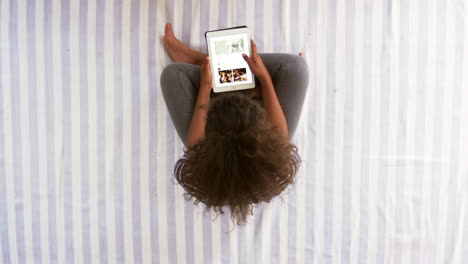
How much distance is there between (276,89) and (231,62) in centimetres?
13

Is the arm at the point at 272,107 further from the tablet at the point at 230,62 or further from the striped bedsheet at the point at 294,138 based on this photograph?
the striped bedsheet at the point at 294,138

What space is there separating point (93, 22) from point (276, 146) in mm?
709

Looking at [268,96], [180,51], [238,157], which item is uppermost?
[180,51]

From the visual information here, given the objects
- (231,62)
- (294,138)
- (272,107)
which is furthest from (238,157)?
(294,138)

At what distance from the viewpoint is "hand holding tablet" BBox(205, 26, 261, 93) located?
90 centimetres

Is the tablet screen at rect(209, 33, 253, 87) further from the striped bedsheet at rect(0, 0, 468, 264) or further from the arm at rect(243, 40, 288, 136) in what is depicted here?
the striped bedsheet at rect(0, 0, 468, 264)

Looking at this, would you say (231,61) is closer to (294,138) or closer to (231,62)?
(231,62)

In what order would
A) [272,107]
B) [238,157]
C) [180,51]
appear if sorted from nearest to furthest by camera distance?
[238,157], [272,107], [180,51]

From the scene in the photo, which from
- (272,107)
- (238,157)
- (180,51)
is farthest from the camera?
(180,51)

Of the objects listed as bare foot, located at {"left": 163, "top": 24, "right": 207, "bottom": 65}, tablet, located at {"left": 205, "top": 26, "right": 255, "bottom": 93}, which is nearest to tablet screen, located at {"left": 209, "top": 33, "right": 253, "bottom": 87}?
tablet, located at {"left": 205, "top": 26, "right": 255, "bottom": 93}

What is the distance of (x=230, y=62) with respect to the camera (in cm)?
90

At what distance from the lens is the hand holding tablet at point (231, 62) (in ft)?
2.96

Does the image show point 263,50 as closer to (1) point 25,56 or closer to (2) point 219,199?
(2) point 219,199

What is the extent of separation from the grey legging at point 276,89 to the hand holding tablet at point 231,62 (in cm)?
4
